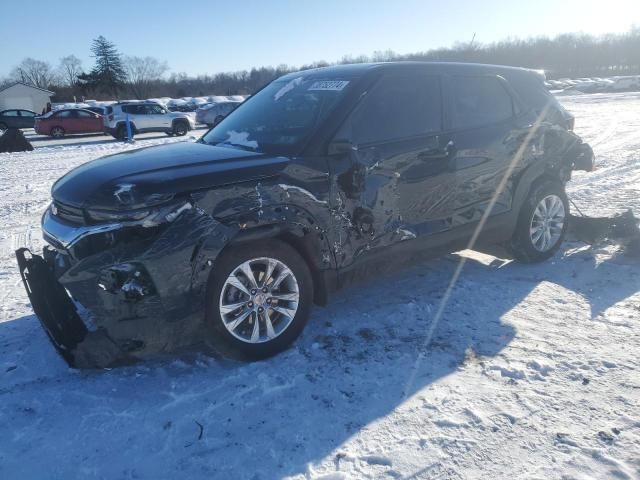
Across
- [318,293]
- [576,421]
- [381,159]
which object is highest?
[381,159]

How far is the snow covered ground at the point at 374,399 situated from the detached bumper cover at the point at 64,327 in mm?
248

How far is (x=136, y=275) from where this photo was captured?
2818 mm

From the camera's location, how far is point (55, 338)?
310cm

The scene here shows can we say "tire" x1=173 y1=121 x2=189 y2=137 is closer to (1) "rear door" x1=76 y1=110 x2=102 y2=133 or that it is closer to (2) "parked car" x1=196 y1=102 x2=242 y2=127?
(1) "rear door" x1=76 y1=110 x2=102 y2=133

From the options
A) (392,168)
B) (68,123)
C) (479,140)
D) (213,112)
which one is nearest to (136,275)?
(392,168)

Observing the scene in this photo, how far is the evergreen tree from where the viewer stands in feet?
233

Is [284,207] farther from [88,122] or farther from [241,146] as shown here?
[88,122]

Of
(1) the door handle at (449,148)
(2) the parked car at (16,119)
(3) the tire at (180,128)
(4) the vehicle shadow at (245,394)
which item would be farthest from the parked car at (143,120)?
(1) the door handle at (449,148)

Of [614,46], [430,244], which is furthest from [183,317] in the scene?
[614,46]

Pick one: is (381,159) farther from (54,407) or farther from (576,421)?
(54,407)

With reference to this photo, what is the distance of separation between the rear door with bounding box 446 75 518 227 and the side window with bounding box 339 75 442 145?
21cm

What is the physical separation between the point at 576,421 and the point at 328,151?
220cm

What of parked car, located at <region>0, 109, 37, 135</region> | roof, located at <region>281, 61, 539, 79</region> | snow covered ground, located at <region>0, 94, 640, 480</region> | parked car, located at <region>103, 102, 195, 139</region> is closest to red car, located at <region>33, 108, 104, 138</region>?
parked car, located at <region>103, 102, 195, 139</region>

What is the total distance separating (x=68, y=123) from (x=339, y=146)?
77.2 ft
